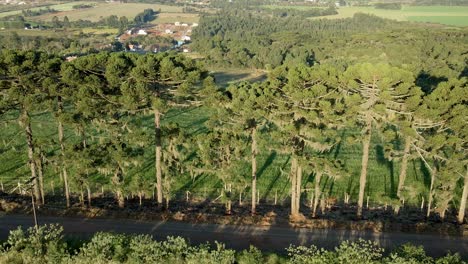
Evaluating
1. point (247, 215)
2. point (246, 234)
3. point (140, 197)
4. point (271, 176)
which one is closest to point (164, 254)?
point (246, 234)

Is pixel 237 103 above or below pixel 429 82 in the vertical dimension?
below

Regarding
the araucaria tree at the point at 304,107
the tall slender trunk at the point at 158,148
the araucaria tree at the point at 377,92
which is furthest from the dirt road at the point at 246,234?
the araucaria tree at the point at 377,92

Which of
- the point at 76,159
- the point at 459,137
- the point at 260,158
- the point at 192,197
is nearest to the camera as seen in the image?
the point at 459,137

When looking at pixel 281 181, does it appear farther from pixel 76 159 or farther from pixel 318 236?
pixel 76 159

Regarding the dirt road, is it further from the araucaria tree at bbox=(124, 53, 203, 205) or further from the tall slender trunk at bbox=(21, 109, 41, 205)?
the araucaria tree at bbox=(124, 53, 203, 205)

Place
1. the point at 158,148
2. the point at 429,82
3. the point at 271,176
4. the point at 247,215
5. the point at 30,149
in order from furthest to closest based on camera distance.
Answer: the point at 271,176 < the point at 429,82 < the point at 247,215 < the point at 30,149 < the point at 158,148

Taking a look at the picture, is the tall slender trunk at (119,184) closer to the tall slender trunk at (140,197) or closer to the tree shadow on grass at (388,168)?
the tall slender trunk at (140,197)

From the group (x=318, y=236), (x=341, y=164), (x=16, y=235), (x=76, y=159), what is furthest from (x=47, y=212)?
(x=341, y=164)

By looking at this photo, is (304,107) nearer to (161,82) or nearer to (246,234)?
(246,234)
